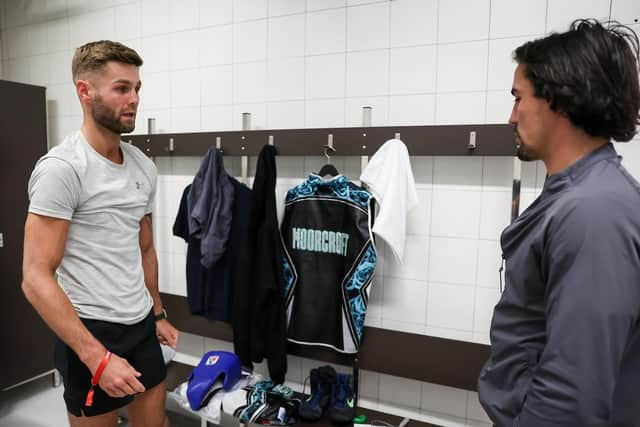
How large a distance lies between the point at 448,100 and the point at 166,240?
174 cm

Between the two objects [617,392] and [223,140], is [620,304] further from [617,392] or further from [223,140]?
[223,140]

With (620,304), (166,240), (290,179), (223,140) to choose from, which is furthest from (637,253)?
(166,240)

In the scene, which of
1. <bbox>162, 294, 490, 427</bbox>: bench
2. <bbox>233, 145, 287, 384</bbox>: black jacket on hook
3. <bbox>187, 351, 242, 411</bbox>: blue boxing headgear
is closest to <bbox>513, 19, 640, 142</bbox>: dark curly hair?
<bbox>162, 294, 490, 427</bbox>: bench

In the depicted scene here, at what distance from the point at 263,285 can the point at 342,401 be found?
0.62 meters

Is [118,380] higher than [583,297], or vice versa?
[583,297]

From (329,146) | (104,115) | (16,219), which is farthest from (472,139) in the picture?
(16,219)

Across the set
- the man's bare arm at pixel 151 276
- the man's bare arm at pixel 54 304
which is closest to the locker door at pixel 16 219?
the man's bare arm at pixel 151 276

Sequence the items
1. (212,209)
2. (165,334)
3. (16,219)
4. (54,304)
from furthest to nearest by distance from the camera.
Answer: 1. (16,219)
2. (212,209)
3. (165,334)
4. (54,304)

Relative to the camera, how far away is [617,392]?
80 centimetres

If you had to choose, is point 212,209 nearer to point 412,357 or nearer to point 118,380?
point 118,380

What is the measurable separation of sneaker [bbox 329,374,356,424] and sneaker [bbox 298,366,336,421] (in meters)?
0.03

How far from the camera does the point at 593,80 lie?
2.48 feet

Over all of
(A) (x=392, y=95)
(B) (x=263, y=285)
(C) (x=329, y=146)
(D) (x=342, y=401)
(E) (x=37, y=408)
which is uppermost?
(A) (x=392, y=95)

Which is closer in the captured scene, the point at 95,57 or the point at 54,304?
the point at 54,304
